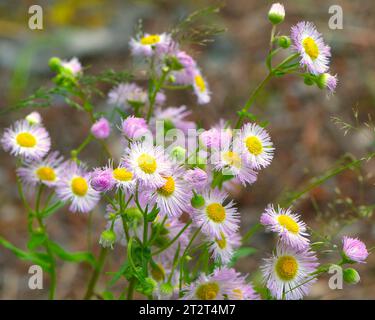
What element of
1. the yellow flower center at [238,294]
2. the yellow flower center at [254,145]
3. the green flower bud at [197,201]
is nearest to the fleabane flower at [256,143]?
the yellow flower center at [254,145]

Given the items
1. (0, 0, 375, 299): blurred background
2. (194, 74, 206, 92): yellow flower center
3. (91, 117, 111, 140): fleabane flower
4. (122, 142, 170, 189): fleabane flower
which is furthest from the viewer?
(0, 0, 375, 299): blurred background

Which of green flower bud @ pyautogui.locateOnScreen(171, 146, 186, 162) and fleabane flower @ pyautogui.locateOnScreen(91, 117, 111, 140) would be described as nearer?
green flower bud @ pyautogui.locateOnScreen(171, 146, 186, 162)

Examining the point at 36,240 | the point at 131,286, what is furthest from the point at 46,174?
the point at 131,286

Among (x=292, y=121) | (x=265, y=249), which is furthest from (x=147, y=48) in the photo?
(x=292, y=121)

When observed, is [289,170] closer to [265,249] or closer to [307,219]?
[307,219]

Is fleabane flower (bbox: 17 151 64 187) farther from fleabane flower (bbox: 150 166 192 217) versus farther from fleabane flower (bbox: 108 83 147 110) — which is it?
fleabane flower (bbox: 150 166 192 217)

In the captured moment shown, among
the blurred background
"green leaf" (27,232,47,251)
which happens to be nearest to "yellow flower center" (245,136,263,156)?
"green leaf" (27,232,47,251)

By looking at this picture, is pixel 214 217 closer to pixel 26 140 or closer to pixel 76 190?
pixel 76 190
